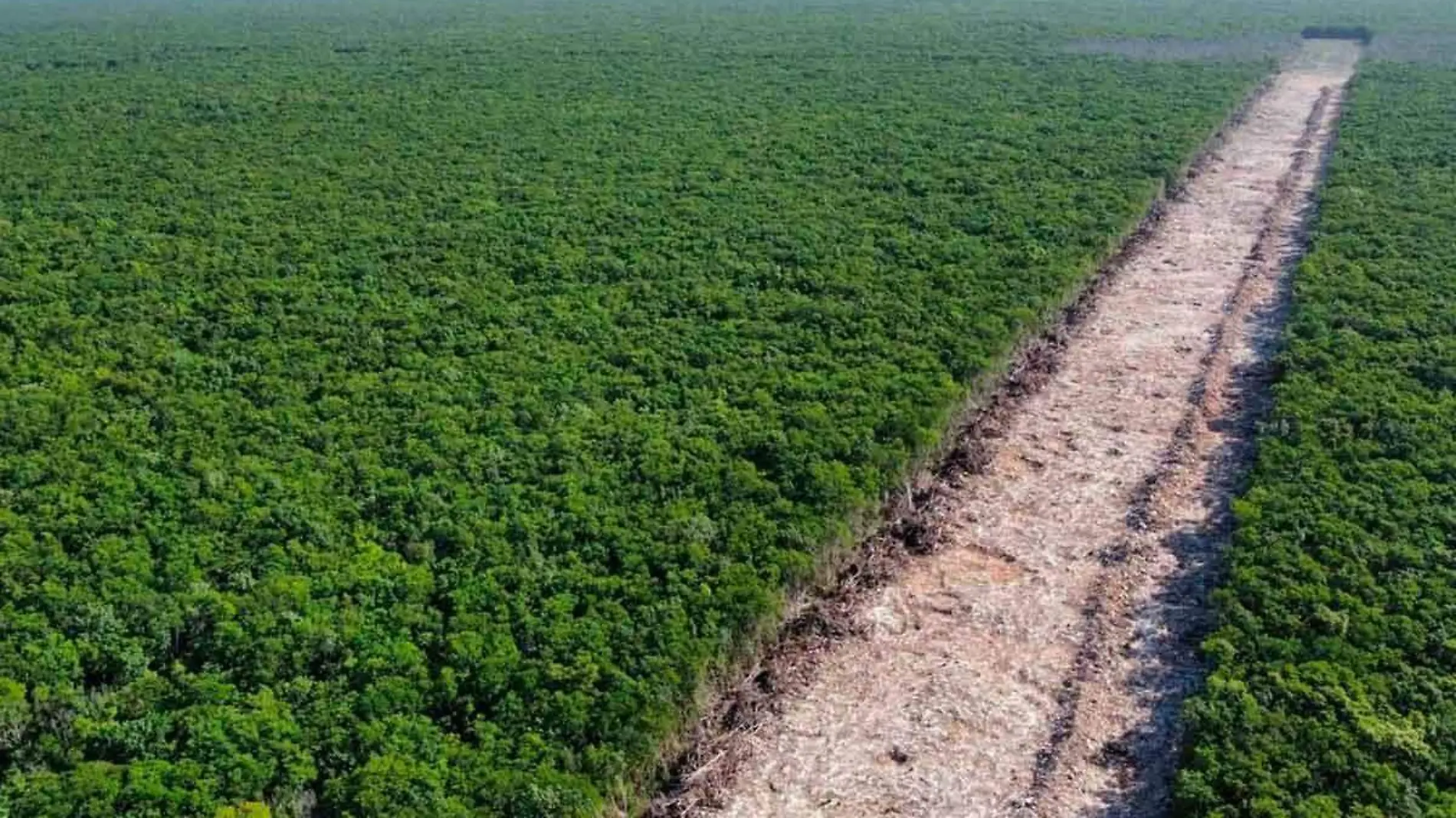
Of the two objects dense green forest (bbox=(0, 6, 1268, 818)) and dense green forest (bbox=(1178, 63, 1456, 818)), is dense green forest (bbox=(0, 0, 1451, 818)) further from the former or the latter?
dense green forest (bbox=(1178, 63, 1456, 818))

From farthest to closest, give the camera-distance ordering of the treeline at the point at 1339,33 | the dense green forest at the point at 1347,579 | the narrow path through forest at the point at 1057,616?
the treeline at the point at 1339,33 < the narrow path through forest at the point at 1057,616 < the dense green forest at the point at 1347,579

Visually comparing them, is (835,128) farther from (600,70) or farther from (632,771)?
(632,771)

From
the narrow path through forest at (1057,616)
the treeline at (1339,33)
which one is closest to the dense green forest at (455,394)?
the narrow path through forest at (1057,616)

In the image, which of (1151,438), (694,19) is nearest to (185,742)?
(1151,438)

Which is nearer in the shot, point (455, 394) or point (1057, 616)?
point (1057, 616)

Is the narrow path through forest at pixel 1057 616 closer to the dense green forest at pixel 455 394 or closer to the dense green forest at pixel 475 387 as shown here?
the dense green forest at pixel 475 387

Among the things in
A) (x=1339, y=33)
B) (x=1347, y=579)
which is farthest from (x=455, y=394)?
(x=1339, y=33)

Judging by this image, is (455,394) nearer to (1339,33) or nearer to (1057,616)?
(1057,616)
